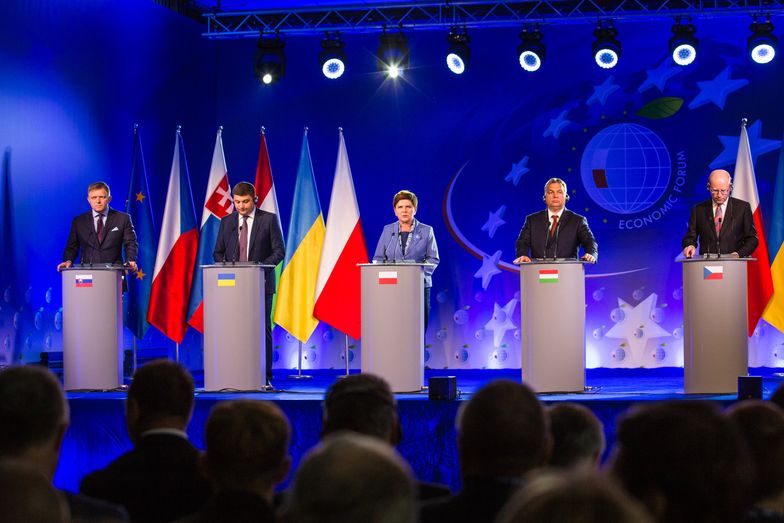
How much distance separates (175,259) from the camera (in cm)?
973

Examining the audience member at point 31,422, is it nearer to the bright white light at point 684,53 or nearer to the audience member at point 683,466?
the audience member at point 683,466

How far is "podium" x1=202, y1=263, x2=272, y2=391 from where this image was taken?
24.5 feet

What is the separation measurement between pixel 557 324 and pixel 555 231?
0.71 m

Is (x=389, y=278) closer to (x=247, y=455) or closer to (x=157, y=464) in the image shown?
(x=157, y=464)

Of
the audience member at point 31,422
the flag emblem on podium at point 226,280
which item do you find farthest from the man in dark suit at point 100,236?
the audience member at point 31,422

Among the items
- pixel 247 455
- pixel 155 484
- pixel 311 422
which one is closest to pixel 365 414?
pixel 247 455

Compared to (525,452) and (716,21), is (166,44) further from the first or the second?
(525,452)

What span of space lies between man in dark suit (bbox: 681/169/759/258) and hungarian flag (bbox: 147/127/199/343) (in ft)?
15.4

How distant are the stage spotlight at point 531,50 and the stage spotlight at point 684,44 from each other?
1205 mm

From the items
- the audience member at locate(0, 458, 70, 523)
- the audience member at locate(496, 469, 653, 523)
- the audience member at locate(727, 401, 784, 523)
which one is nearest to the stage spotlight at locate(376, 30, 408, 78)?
the audience member at locate(727, 401, 784, 523)

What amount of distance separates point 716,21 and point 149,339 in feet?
21.2

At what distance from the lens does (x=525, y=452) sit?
221 centimetres

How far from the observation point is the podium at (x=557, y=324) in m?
7.04

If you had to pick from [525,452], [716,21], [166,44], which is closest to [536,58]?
[716,21]
